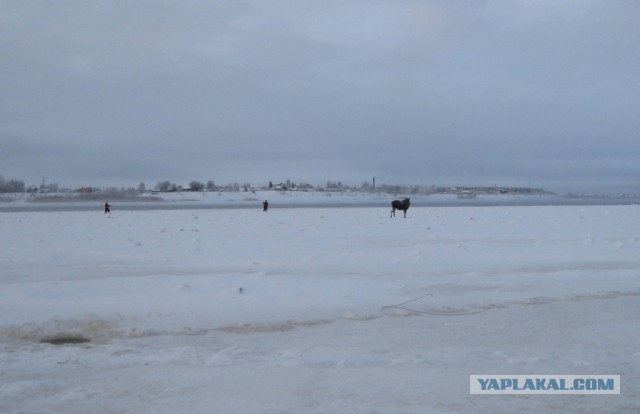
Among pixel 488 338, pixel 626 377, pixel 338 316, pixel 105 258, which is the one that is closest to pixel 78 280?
pixel 105 258

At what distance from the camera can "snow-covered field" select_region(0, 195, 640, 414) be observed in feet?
16.8

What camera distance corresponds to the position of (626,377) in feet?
18.0

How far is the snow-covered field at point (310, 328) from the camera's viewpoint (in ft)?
16.8

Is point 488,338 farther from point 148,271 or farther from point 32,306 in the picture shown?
point 148,271

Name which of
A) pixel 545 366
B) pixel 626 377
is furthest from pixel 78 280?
pixel 626 377

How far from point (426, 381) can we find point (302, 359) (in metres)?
1.47

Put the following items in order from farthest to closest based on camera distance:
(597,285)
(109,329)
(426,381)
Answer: (597,285)
(109,329)
(426,381)

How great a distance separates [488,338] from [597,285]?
15.8ft

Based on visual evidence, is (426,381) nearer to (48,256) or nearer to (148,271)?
(148,271)

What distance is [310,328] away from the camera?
306 inches

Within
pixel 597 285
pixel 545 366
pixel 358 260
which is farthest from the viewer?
pixel 358 260

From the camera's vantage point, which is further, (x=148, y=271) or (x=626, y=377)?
(x=148, y=271)

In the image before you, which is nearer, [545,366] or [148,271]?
[545,366]

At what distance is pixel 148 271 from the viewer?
12.4 m
